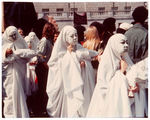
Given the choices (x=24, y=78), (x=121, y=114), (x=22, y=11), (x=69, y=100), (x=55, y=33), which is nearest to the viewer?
(x=121, y=114)

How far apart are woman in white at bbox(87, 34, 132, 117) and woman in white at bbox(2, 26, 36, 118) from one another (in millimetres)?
1841

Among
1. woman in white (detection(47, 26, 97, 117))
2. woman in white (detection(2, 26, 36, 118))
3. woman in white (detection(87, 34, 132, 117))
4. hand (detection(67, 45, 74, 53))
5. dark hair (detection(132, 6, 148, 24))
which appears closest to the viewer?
woman in white (detection(87, 34, 132, 117))

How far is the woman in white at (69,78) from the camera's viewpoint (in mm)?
9359

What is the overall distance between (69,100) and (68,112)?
258 mm

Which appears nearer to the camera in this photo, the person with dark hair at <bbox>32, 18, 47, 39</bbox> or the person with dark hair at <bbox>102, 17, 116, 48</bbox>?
the person with dark hair at <bbox>102, 17, 116, 48</bbox>

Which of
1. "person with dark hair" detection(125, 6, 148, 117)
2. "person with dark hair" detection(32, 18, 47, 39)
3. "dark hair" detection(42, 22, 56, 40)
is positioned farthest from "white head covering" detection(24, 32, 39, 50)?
"person with dark hair" detection(125, 6, 148, 117)

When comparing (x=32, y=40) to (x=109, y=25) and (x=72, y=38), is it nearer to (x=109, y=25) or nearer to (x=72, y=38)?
(x=109, y=25)

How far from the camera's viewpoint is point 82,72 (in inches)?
385

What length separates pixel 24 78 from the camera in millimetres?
10156

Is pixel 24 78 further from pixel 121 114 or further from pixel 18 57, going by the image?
pixel 121 114

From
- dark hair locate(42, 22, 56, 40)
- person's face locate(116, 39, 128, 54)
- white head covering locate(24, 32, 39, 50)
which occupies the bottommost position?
white head covering locate(24, 32, 39, 50)

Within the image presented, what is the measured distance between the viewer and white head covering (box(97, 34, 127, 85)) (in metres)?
8.45

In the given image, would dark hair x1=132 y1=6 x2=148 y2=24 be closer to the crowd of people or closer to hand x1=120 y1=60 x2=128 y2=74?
the crowd of people

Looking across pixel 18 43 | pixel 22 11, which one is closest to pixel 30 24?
pixel 22 11
